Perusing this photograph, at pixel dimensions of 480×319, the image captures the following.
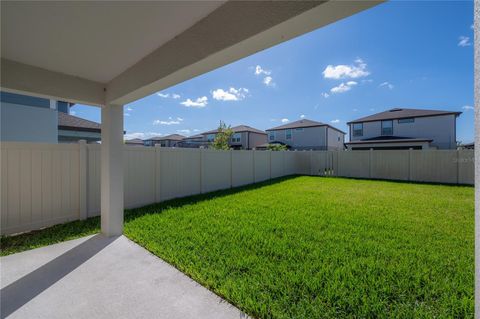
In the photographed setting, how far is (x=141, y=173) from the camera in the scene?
6.08 meters

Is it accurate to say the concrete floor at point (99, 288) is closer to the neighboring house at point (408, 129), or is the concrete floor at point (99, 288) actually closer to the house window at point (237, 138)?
the neighboring house at point (408, 129)

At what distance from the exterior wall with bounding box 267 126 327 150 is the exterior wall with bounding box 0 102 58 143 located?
2416 cm

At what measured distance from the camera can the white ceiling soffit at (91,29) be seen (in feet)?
6.53

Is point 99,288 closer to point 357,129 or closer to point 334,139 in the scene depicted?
point 357,129

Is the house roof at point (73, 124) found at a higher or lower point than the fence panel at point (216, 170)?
higher

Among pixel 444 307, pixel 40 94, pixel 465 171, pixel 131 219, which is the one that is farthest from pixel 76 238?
pixel 465 171

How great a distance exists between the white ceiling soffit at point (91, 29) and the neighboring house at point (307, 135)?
2578cm

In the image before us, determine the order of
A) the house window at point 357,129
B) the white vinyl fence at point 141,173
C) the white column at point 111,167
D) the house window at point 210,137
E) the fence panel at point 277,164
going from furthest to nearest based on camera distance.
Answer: the house window at point 210,137 < the house window at point 357,129 < the fence panel at point 277,164 < the white vinyl fence at point 141,173 < the white column at point 111,167

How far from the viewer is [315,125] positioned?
26.8m

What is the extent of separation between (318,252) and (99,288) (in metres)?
2.76

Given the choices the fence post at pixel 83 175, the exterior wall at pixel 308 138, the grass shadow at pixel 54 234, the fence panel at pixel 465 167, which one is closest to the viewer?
the grass shadow at pixel 54 234

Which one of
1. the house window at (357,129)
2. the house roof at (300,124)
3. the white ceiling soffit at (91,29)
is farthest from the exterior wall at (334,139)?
the white ceiling soffit at (91,29)

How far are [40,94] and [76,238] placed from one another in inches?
93.7

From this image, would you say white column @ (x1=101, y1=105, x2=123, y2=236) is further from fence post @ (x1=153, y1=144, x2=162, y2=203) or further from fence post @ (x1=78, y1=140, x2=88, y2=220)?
fence post @ (x1=153, y1=144, x2=162, y2=203)
